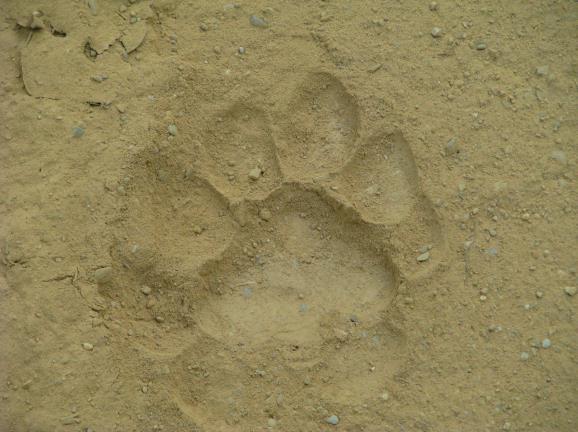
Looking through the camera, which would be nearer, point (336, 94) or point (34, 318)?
point (34, 318)

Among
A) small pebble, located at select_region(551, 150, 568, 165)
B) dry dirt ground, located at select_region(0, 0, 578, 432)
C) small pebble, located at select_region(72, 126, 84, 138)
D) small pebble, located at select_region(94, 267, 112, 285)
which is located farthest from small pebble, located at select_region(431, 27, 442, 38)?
small pebble, located at select_region(94, 267, 112, 285)

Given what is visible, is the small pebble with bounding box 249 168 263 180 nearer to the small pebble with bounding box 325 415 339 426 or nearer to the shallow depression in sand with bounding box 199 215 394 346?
the shallow depression in sand with bounding box 199 215 394 346

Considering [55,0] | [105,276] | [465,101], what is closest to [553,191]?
[465,101]

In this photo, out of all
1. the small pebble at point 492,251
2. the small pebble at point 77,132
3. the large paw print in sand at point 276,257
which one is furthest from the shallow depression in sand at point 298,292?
the small pebble at point 77,132

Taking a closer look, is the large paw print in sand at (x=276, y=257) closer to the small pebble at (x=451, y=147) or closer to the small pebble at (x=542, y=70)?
the small pebble at (x=451, y=147)

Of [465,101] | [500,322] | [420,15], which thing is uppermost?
[420,15]

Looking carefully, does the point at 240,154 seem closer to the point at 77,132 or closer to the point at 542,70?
the point at 77,132

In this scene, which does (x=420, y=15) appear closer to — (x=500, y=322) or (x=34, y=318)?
(x=500, y=322)
